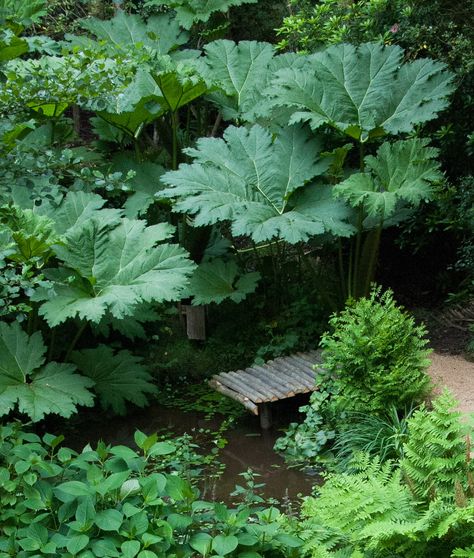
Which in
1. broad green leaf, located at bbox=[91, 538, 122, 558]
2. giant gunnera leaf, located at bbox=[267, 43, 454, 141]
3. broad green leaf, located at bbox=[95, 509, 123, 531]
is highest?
giant gunnera leaf, located at bbox=[267, 43, 454, 141]

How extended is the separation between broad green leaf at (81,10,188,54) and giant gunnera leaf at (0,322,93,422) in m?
3.72

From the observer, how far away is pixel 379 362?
6.00m

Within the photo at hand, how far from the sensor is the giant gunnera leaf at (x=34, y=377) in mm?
5816

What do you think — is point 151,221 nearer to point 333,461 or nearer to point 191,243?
point 191,243

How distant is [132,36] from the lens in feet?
28.4

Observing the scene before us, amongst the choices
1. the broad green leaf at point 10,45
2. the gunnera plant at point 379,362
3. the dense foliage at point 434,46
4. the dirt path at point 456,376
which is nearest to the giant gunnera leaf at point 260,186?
the gunnera plant at point 379,362

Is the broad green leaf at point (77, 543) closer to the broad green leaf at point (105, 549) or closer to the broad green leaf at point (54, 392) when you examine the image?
the broad green leaf at point (105, 549)

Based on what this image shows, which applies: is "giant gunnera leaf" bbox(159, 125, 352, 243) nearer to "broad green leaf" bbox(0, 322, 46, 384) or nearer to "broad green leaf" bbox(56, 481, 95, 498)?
"broad green leaf" bbox(0, 322, 46, 384)

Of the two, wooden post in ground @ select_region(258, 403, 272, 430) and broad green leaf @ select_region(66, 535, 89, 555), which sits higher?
broad green leaf @ select_region(66, 535, 89, 555)

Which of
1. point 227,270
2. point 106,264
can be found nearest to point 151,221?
point 227,270

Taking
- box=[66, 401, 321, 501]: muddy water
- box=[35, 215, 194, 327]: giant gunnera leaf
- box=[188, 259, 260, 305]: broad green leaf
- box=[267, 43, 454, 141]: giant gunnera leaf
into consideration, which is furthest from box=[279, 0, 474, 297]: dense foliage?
box=[35, 215, 194, 327]: giant gunnera leaf

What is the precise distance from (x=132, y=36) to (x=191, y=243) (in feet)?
7.58

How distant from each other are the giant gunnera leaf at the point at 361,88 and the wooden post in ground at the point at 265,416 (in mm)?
2254

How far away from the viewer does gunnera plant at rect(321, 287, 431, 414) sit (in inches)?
230
